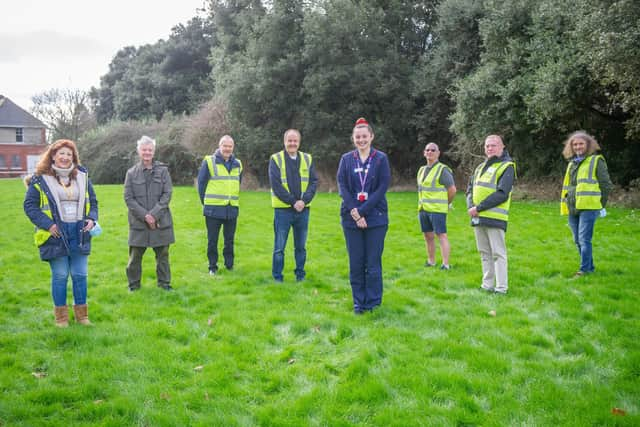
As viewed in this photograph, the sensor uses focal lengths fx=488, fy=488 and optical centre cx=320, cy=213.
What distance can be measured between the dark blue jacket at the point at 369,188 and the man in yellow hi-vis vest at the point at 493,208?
1.64 meters

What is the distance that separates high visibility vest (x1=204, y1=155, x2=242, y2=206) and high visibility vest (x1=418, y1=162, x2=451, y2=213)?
320 cm

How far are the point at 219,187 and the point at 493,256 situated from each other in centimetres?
450

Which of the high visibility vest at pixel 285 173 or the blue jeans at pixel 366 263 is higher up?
the high visibility vest at pixel 285 173

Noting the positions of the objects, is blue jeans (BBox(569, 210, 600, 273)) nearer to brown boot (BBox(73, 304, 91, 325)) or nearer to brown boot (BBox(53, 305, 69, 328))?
brown boot (BBox(73, 304, 91, 325))

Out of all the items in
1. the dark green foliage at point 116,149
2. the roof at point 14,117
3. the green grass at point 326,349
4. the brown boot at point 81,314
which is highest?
the roof at point 14,117

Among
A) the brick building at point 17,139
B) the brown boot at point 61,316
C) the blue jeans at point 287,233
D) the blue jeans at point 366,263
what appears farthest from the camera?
the brick building at point 17,139

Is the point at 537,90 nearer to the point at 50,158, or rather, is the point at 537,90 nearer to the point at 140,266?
the point at 140,266

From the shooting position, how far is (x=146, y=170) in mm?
7410

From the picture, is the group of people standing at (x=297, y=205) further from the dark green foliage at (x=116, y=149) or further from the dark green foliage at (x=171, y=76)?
the dark green foliage at (x=171, y=76)

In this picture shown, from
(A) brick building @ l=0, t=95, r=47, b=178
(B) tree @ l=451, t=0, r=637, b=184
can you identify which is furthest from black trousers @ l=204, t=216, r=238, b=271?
(A) brick building @ l=0, t=95, r=47, b=178

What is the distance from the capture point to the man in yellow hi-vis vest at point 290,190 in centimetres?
757

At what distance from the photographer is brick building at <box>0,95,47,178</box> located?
184 ft

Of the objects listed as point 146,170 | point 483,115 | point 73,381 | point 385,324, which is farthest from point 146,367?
point 483,115

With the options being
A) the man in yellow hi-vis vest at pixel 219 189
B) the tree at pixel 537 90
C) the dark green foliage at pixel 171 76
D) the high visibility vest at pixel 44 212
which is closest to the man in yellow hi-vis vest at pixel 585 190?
the man in yellow hi-vis vest at pixel 219 189
